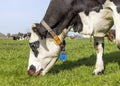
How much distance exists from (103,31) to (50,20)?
5.94 ft

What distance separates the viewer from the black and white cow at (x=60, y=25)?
35.7ft

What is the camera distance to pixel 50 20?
11.6 metres

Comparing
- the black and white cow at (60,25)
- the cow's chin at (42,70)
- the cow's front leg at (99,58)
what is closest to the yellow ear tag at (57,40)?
the black and white cow at (60,25)

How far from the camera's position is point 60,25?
37.6ft

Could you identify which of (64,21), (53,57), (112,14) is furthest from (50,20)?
(112,14)

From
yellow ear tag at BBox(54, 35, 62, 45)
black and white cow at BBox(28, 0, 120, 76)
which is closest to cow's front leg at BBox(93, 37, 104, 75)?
black and white cow at BBox(28, 0, 120, 76)

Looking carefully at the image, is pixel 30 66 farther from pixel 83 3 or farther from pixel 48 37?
pixel 83 3

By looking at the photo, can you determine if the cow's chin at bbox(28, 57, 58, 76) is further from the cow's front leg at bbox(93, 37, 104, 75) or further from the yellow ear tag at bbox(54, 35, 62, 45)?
the cow's front leg at bbox(93, 37, 104, 75)

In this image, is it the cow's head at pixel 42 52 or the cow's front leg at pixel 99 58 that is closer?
the cow's head at pixel 42 52

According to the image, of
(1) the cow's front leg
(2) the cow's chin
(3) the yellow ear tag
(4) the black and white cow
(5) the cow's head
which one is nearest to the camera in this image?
(4) the black and white cow

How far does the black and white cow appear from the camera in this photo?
35.7 ft

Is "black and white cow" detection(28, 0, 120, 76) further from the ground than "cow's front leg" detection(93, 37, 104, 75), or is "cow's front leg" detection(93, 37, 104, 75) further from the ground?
"black and white cow" detection(28, 0, 120, 76)

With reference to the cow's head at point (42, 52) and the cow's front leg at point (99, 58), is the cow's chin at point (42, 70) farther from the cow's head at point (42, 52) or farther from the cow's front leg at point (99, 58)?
the cow's front leg at point (99, 58)

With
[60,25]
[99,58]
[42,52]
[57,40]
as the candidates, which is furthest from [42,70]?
[99,58]
